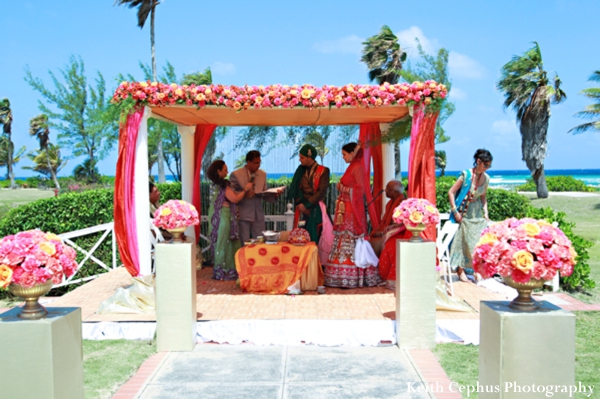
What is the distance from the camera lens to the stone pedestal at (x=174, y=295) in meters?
5.17

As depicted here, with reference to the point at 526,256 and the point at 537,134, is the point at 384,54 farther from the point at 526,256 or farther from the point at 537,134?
the point at 526,256

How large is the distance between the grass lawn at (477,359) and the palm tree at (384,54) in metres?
18.9

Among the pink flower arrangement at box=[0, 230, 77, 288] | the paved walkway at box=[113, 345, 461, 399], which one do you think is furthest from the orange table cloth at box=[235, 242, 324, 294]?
the pink flower arrangement at box=[0, 230, 77, 288]

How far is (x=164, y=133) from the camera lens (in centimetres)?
2238

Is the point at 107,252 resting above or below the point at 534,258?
below

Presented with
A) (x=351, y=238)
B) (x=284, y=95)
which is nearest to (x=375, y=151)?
(x=351, y=238)

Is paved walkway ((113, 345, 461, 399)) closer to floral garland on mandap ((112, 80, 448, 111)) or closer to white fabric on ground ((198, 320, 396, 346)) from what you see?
white fabric on ground ((198, 320, 396, 346))

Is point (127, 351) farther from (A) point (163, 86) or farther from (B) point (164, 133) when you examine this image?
(B) point (164, 133)

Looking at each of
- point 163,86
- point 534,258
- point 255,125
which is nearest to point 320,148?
point 255,125

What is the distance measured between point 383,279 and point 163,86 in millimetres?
3622

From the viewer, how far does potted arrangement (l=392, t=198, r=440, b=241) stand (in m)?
5.22

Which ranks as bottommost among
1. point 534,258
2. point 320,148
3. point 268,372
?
point 268,372

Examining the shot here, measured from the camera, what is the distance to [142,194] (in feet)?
21.0

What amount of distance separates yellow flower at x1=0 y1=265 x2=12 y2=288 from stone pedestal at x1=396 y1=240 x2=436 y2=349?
129 inches
